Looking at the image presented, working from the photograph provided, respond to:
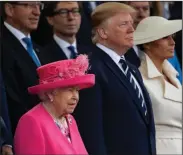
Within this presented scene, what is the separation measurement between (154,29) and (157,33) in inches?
2.2

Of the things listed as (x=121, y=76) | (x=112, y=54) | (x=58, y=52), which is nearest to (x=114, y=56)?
(x=112, y=54)

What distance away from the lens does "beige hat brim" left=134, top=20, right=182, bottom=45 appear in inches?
239

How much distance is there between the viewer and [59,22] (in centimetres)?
650

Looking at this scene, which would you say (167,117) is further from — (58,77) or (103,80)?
(58,77)

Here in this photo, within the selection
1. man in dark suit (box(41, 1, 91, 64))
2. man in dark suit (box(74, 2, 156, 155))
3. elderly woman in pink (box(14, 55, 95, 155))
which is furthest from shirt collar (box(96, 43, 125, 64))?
man in dark suit (box(41, 1, 91, 64))

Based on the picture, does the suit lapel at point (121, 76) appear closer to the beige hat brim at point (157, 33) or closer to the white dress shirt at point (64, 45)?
the beige hat brim at point (157, 33)

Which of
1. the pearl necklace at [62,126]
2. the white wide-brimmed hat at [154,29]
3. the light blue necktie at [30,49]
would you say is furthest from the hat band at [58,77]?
the white wide-brimmed hat at [154,29]

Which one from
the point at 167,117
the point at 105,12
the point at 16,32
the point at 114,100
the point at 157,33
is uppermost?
the point at 105,12

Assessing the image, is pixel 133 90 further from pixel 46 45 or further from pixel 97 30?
pixel 46 45

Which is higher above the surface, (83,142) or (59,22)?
(59,22)

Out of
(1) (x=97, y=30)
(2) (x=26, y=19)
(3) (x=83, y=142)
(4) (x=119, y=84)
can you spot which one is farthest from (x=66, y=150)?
(2) (x=26, y=19)

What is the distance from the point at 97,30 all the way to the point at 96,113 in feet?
2.34

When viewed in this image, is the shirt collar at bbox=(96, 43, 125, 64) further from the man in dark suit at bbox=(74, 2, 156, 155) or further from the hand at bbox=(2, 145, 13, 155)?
the hand at bbox=(2, 145, 13, 155)

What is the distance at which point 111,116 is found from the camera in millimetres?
5305
